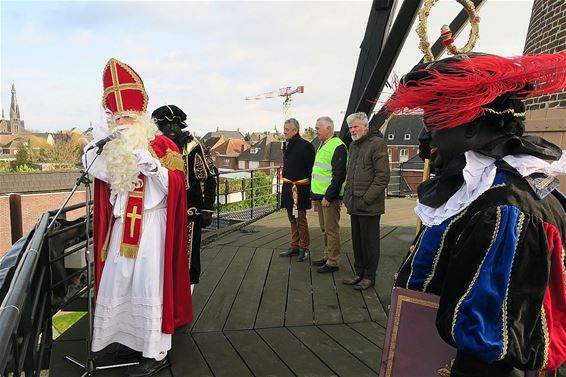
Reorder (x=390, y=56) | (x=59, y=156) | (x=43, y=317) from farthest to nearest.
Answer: (x=59, y=156), (x=390, y=56), (x=43, y=317)

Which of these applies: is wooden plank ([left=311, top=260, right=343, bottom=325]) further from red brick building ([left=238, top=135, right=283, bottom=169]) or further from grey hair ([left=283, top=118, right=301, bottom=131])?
red brick building ([left=238, top=135, right=283, bottom=169])

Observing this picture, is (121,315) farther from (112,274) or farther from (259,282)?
(259,282)

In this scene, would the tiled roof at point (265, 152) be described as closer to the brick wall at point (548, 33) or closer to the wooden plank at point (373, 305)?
the brick wall at point (548, 33)

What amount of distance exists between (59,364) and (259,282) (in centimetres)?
196

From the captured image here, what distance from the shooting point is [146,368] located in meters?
2.41

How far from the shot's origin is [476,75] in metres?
1.08

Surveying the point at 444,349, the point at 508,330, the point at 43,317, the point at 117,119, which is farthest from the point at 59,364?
the point at 508,330

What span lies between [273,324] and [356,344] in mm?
709

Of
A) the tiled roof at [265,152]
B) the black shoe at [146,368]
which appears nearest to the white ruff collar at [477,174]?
the black shoe at [146,368]

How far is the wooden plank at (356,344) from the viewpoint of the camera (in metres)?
2.58

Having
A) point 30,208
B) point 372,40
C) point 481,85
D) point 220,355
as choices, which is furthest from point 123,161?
point 30,208

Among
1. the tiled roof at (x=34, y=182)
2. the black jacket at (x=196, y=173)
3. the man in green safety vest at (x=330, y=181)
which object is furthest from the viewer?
the tiled roof at (x=34, y=182)

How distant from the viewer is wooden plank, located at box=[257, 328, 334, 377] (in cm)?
248

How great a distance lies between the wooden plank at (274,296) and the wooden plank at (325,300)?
1.00 feet
